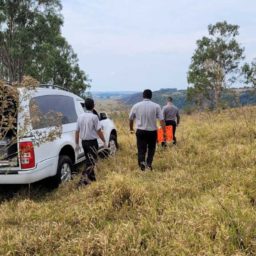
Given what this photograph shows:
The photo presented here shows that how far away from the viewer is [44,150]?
6.47 m

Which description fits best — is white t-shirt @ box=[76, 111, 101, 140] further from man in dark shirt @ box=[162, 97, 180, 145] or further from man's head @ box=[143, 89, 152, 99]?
man in dark shirt @ box=[162, 97, 180, 145]

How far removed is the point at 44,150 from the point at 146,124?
226cm

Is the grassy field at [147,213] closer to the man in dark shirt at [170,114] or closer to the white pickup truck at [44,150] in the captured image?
the white pickup truck at [44,150]

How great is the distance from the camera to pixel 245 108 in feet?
40.2

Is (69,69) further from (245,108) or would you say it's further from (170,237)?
(170,237)

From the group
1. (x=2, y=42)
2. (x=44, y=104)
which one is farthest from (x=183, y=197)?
(x=2, y=42)

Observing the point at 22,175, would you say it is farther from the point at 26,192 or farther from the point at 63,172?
the point at 63,172

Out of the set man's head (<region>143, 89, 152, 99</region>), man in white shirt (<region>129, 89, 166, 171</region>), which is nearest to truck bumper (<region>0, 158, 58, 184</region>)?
man in white shirt (<region>129, 89, 166, 171</region>)

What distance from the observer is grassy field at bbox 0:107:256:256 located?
432 cm

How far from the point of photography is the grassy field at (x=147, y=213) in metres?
4.32

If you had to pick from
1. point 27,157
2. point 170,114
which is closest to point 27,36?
point 170,114

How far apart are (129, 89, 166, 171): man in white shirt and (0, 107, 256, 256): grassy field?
33cm

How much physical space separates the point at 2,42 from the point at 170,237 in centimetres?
2382

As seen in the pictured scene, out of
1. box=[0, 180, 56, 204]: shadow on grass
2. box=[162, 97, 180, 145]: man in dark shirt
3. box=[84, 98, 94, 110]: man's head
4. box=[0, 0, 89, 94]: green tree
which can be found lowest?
box=[0, 180, 56, 204]: shadow on grass
